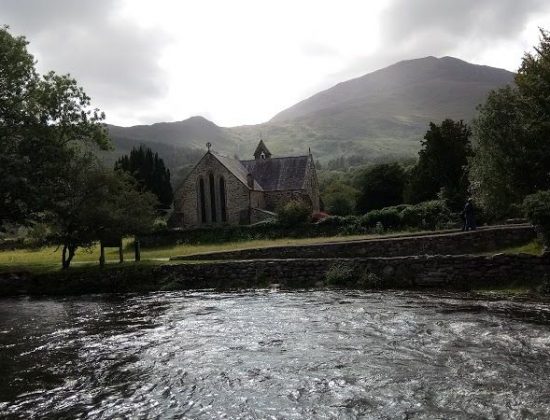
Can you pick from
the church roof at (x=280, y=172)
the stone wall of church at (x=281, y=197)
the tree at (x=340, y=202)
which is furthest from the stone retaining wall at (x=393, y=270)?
the tree at (x=340, y=202)

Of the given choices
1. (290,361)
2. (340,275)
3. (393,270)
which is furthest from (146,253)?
(290,361)

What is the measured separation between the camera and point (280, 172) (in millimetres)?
61219

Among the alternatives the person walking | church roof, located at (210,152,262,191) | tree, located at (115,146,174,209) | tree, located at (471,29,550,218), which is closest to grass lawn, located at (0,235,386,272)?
the person walking

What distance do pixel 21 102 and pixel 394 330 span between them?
30.6 meters

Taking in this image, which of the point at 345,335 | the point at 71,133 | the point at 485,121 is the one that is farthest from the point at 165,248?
the point at 345,335

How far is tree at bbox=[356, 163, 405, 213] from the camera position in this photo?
184ft

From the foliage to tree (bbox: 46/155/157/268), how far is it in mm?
21713

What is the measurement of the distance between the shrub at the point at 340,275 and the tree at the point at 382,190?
114 feet

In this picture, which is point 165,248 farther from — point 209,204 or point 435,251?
point 435,251

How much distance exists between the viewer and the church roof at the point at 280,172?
59.1 m

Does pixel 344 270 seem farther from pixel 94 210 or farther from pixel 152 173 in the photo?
pixel 152 173

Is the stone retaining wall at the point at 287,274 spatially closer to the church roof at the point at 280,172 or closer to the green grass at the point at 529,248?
the green grass at the point at 529,248

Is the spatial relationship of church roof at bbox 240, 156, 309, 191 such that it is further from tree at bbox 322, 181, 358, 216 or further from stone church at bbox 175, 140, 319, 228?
tree at bbox 322, 181, 358, 216

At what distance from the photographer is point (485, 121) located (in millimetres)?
32844
